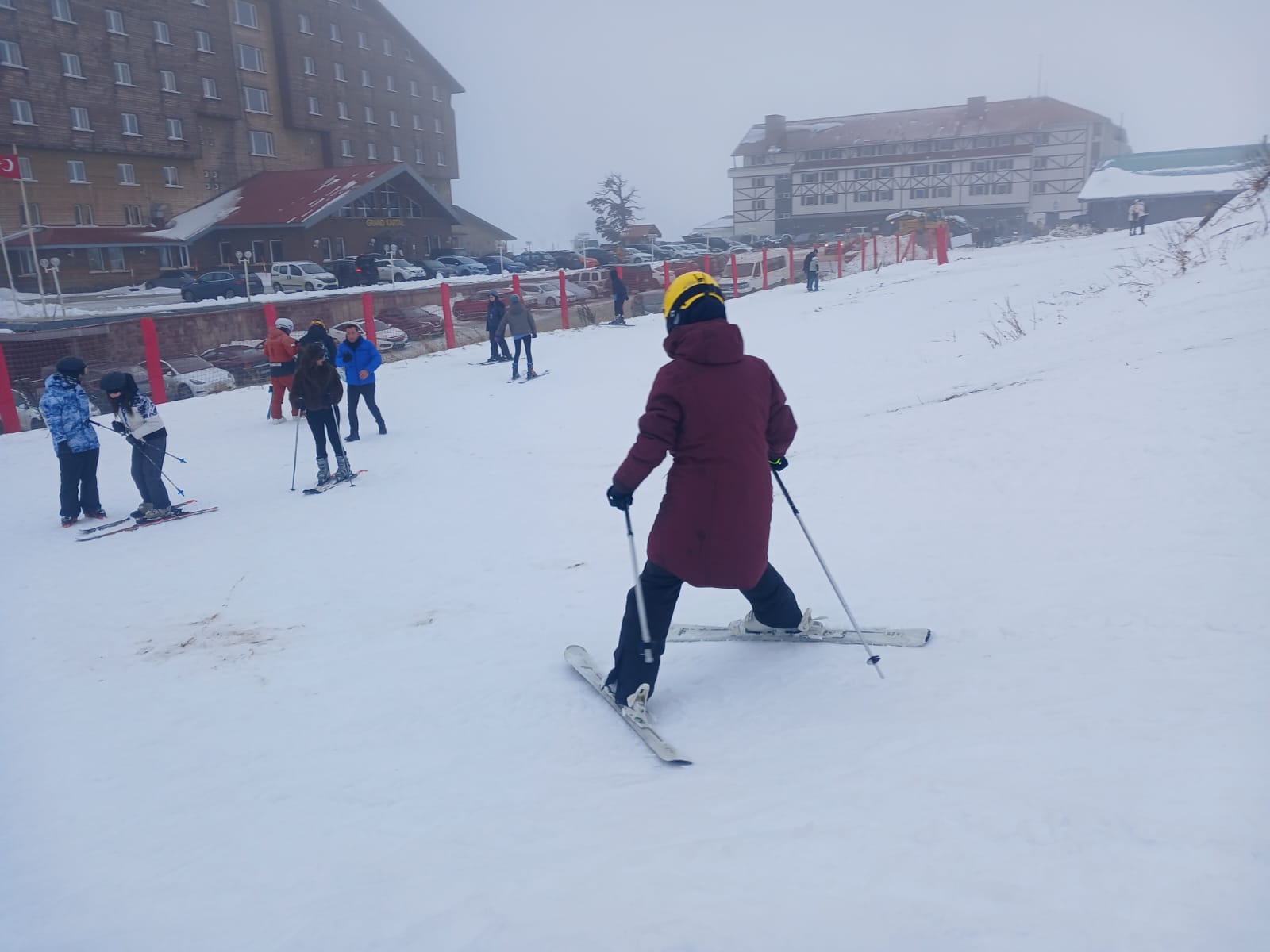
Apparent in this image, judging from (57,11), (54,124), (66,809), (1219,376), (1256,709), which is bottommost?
(66,809)

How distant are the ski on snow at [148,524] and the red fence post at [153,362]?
21.0ft

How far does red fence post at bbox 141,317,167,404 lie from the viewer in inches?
537

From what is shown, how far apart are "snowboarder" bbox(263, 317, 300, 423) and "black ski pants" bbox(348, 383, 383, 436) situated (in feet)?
3.90

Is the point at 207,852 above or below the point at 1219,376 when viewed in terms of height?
below

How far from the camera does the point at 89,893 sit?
2996 millimetres

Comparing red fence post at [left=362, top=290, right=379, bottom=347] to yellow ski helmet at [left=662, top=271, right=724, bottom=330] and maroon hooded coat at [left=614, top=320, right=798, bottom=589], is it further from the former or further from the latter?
maroon hooded coat at [left=614, top=320, right=798, bottom=589]

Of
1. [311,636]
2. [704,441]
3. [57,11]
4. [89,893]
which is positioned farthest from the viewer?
[57,11]

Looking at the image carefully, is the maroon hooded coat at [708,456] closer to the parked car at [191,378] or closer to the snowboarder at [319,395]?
the snowboarder at [319,395]

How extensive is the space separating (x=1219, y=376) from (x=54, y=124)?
42.0m

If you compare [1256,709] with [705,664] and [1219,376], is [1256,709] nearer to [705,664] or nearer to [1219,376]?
[705,664]

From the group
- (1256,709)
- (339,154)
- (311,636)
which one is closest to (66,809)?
(311,636)

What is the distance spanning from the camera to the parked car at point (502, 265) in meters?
42.3

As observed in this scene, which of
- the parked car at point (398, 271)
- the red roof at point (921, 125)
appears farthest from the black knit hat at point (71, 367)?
the red roof at point (921, 125)

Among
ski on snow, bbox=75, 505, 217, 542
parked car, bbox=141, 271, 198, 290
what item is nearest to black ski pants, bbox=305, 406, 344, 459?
ski on snow, bbox=75, 505, 217, 542
